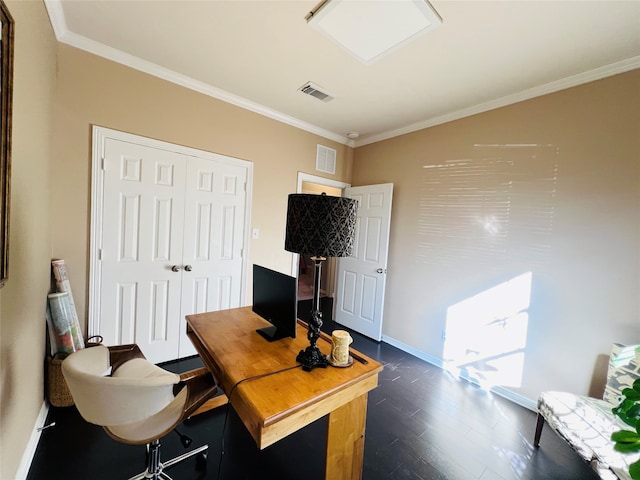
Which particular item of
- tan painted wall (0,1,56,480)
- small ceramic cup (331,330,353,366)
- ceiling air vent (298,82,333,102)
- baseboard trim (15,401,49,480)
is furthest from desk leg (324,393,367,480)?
ceiling air vent (298,82,333,102)

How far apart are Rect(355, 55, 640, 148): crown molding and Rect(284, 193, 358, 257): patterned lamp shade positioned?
2.17 meters

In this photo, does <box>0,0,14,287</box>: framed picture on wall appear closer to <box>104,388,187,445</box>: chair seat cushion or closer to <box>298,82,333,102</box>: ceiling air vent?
<box>104,388,187,445</box>: chair seat cushion

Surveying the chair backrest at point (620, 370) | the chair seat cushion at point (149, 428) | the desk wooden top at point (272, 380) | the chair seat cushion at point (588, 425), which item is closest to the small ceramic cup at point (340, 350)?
the desk wooden top at point (272, 380)

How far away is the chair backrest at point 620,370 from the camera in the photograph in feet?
5.27

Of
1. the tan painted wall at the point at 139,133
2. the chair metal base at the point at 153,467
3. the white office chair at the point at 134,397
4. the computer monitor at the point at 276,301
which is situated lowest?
the chair metal base at the point at 153,467

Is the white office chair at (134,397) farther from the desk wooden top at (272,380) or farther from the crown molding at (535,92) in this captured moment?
the crown molding at (535,92)

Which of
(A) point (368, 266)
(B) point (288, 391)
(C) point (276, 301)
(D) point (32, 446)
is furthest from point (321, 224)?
(A) point (368, 266)

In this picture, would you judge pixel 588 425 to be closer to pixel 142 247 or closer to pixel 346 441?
pixel 346 441

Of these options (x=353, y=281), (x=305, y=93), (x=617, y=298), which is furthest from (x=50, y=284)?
Answer: (x=617, y=298)

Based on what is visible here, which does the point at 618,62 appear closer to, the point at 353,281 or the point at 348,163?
the point at 348,163

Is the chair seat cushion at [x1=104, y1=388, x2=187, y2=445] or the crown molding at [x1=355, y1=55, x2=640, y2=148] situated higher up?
the crown molding at [x1=355, y1=55, x2=640, y2=148]

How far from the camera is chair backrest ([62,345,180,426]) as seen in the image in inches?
37.9

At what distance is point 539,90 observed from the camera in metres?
2.16

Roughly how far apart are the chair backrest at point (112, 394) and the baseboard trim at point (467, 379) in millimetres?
2661
